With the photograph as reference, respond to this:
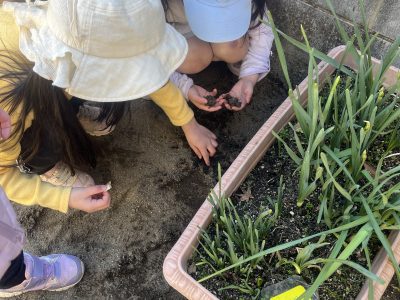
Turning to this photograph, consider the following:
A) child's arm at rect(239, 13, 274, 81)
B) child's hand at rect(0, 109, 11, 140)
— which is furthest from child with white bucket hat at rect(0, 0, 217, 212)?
child's arm at rect(239, 13, 274, 81)

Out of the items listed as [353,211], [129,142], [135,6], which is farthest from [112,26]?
[129,142]

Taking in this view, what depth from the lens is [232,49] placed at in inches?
52.2

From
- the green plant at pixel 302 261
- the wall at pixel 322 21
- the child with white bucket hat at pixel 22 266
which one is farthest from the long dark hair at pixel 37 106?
the wall at pixel 322 21

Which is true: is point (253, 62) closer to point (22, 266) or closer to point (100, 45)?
point (100, 45)

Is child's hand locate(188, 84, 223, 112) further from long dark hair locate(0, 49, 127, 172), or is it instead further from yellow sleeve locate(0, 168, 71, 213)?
yellow sleeve locate(0, 168, 71, 213)

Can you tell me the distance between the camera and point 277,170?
3.41ft

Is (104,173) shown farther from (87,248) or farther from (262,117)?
(262,117)

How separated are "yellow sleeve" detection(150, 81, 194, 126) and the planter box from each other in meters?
0.28

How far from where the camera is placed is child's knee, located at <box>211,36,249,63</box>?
1.32m

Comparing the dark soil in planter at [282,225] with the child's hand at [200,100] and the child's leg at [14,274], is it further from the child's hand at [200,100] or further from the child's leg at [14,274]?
the child's leg at [14,274]

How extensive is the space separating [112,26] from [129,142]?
2.31 ft

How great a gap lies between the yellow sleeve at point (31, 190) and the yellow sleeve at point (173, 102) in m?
0.34

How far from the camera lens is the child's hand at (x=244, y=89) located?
4.47 ft

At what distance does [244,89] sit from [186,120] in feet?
Answer: 0.77
